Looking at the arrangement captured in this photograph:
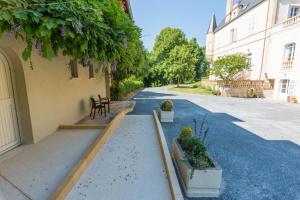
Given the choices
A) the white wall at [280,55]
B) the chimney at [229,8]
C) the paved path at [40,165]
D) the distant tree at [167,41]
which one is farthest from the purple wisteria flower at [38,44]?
the distant tree at [167,41]

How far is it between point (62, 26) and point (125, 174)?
8.45 feet

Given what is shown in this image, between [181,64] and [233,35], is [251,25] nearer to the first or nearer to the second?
[233,35]

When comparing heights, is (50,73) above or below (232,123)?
above

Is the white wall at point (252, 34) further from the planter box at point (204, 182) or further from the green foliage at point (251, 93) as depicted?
the planter box at point (204, 182)

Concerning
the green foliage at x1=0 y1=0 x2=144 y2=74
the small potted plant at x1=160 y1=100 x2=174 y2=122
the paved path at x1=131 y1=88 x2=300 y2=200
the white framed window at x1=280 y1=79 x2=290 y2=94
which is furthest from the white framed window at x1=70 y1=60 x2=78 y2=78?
the white framed window at x1=280 y1=79 x2=290 y2=94

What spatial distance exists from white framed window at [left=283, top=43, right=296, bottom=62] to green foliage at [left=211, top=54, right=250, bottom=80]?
10.6 ft

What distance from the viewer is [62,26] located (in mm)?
2271

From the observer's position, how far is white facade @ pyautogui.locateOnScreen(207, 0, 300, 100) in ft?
41.3

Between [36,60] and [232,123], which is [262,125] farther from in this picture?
[36,60]

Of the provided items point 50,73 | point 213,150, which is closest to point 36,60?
point 50,73

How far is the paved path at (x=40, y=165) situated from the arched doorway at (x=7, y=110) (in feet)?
0.88

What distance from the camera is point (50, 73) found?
4.61 m

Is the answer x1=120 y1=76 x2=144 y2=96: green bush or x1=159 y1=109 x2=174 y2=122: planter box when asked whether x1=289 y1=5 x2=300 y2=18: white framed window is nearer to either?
x1=120 y1=76 x2=144 y2=96: green bush

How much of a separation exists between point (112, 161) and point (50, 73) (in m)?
3.14
